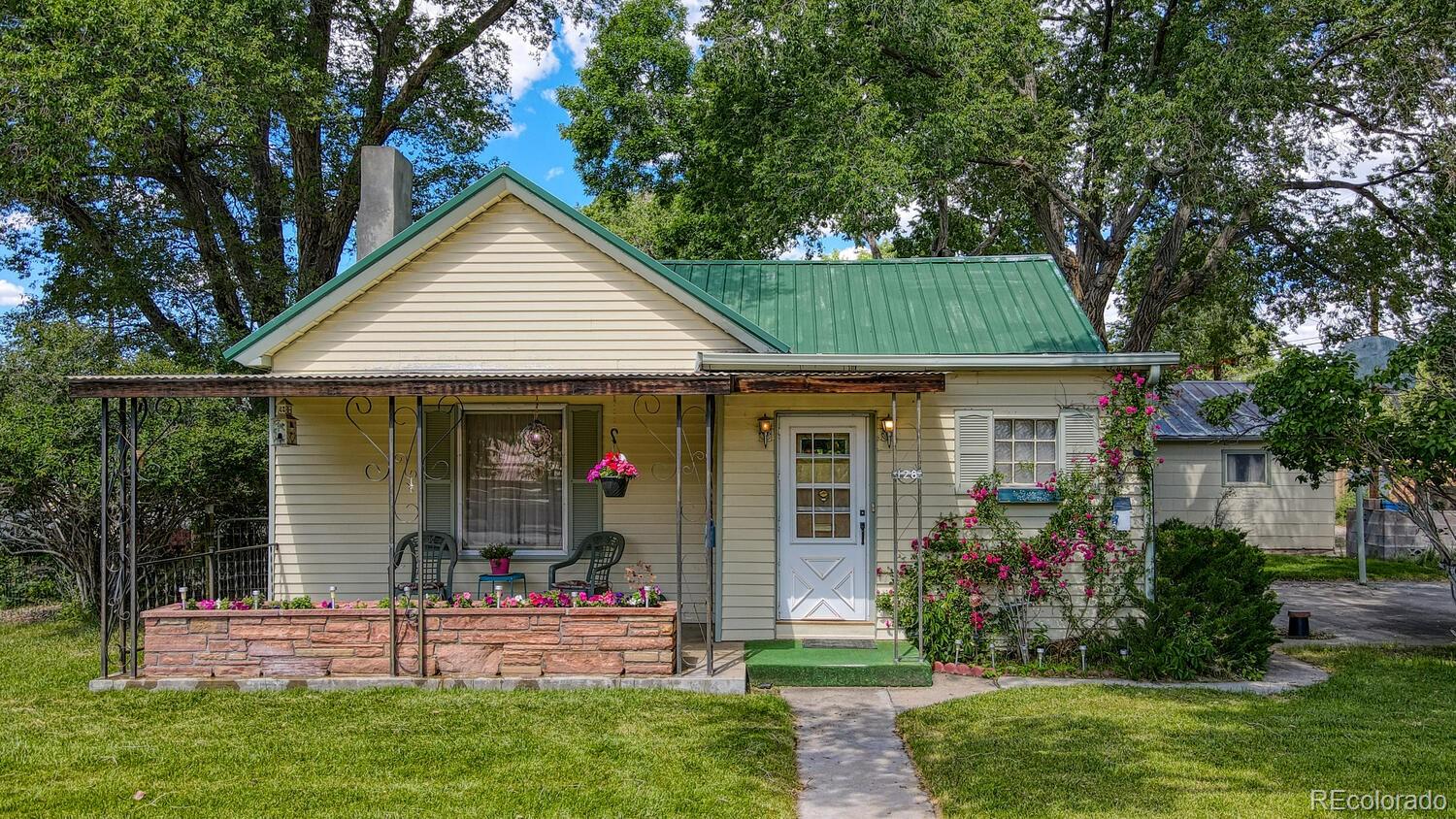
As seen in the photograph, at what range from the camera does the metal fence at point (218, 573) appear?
412 inches

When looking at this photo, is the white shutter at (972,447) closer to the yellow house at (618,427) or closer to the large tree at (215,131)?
the yellow house at (618,427)

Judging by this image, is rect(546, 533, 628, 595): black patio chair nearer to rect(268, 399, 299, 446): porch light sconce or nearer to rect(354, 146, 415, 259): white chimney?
rect(268, 399, 299, 446): porch light sconce

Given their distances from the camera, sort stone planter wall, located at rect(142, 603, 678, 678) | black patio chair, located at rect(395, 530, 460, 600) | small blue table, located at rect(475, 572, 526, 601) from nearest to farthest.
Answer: stone planter wall, located at rect(142, 603, 678, 678), black patio chair, located at rect(395, 530, 460, 600), small blue table, located at rect(475, 572, 526, 601)

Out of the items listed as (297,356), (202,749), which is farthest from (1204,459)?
(202,749)

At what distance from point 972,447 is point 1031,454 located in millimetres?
610

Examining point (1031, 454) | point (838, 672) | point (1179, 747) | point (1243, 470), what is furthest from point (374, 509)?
point (1243, 470)

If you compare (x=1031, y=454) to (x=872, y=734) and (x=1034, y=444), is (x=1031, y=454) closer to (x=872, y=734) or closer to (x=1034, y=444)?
(x=1034, y=444)

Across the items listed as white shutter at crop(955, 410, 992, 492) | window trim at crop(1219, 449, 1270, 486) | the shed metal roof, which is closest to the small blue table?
white shutter at crop(955, 410, 992, 492)

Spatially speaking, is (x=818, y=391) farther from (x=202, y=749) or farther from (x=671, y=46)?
(x=671, y=46)

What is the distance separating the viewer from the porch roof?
24.6ft

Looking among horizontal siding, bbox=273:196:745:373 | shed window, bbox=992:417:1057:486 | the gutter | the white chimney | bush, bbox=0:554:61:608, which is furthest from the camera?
bush, bbox=0:554:61:608

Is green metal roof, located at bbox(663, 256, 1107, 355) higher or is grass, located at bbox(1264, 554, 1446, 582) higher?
green metal roof, located at bbox(663, 256, 1107, 355)

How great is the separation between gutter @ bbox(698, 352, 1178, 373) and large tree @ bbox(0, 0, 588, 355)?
31.5ft

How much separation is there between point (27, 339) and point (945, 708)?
779 inches
